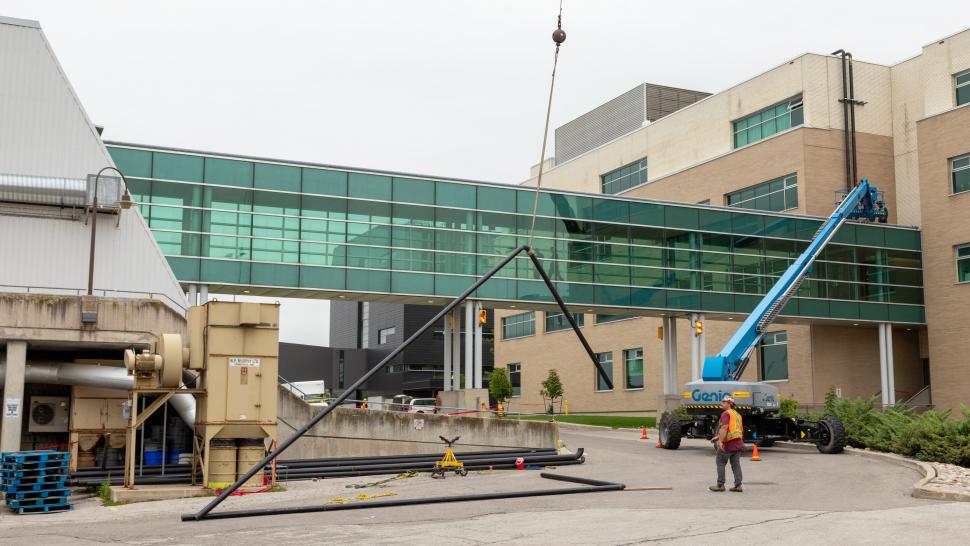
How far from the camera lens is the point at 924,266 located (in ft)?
160

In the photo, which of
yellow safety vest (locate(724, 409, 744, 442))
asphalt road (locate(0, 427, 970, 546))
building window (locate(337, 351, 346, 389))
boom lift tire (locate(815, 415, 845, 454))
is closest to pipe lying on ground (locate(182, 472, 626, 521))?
asphalt road (locate(0, 427, 970, 546))

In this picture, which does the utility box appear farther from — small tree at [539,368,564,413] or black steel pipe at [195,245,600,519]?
small tree at [539,368,564,413]

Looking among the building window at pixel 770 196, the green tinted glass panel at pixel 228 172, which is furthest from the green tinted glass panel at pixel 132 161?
the building window at pixel 770 196

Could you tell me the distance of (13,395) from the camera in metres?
23.3

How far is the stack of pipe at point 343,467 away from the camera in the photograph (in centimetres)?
2309

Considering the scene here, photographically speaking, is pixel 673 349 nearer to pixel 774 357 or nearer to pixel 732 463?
Result: pixel 774 357

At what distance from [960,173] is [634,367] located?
2221 cm

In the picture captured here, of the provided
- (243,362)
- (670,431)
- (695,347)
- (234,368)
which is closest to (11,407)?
(234,368)

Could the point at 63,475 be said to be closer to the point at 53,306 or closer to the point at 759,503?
the point at 53,306

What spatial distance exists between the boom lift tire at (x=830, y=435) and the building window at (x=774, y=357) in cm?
2167

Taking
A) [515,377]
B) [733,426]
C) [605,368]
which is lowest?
[733,426]

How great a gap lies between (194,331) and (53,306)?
3775 millimetres

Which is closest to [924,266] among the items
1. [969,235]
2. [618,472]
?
[969,235]

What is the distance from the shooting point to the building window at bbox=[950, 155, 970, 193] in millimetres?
46781
